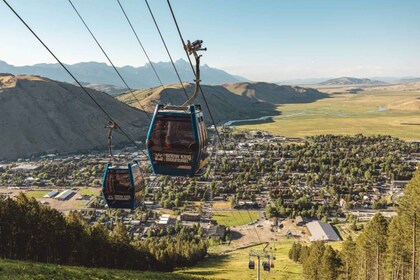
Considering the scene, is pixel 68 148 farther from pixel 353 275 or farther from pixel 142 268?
pixel 353 275

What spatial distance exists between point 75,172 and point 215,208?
7449 cm

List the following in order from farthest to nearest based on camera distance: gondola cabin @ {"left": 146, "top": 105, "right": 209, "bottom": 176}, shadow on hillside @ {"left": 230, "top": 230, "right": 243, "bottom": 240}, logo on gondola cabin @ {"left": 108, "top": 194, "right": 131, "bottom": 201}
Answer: shadow on hillside @ {"left": 230, "top": 230, "right": 243, "bottom": 240}
logo on gondola cabin @ {"left": 108, "top": 194, "right": 131, "bottom": 201}
gondola cabin @ {"left": 146, "top": 105, "right": 209, "bottom": 176}

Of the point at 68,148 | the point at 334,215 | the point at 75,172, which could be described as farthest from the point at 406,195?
the point at 68,148

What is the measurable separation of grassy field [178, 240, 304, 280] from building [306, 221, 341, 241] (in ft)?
40.7

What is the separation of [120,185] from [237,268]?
39858mm

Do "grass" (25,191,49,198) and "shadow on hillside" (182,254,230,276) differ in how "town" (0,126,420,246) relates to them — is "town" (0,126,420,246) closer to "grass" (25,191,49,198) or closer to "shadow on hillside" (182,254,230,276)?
"grass" (25,191,49,198)

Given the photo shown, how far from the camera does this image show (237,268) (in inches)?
2341

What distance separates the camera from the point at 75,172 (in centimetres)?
15112

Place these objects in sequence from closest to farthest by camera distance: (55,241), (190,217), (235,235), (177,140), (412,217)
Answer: (177,140) < (412,217) < (55,241) < (235,235) < (190,217)

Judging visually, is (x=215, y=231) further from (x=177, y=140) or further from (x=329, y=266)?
(x=177, y=140)

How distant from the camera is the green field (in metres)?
98.0

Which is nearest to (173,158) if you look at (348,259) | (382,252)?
(382,252)

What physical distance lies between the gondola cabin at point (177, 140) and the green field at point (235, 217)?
81.3m

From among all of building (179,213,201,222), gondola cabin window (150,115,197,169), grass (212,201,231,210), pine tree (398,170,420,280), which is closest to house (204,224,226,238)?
building (179,213,201,222)
